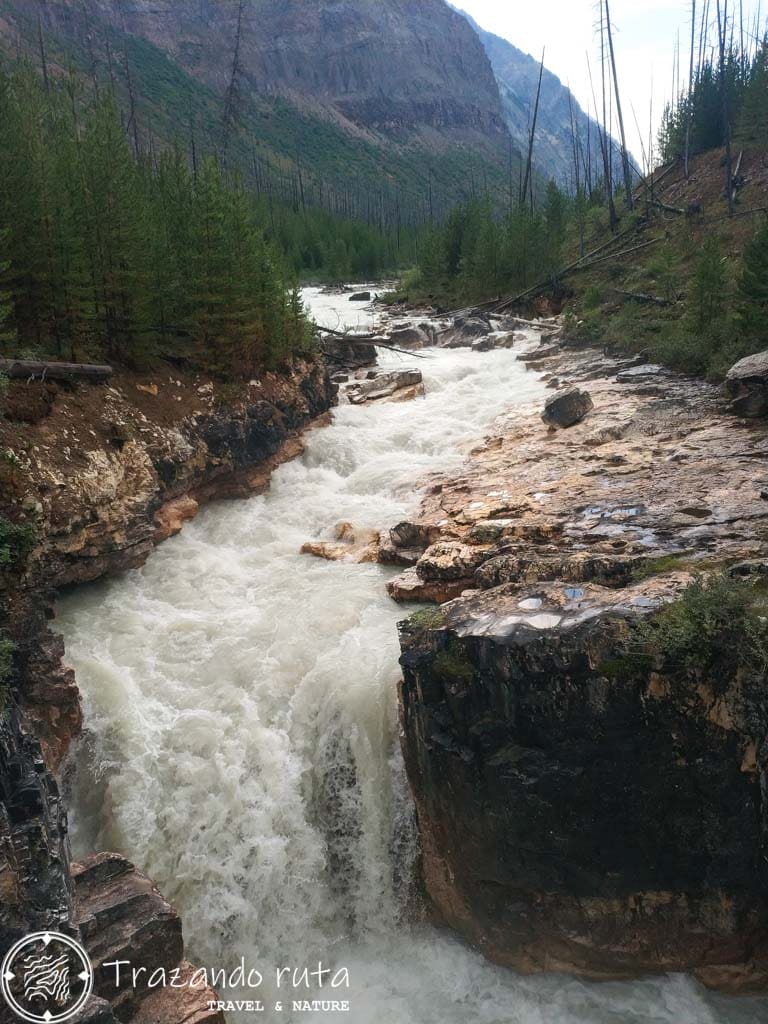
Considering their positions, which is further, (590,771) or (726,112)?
(726,112)

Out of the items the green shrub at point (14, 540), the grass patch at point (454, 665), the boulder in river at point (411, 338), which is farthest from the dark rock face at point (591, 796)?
the boulder in river at point (411, 338)

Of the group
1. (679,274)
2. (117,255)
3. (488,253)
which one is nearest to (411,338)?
(488,253)

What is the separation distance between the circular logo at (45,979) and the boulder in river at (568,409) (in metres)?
14.5

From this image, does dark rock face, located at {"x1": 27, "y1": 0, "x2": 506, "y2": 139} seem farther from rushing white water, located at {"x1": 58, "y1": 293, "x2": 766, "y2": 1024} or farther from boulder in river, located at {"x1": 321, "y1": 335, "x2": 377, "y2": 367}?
rushing white water, located at {"x1": 58, "y1": 293, "x2": 766, "y2": 1024}

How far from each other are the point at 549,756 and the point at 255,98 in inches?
6774

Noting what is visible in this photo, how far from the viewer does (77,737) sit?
29.9ft

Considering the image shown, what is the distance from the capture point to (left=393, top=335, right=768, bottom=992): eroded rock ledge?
6859 millimetres

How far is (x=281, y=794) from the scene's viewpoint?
8789 mm

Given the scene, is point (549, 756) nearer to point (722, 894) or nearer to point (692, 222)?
point (722, 894)

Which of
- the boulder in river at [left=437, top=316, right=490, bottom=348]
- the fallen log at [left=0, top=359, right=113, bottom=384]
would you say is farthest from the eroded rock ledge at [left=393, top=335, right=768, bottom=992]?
the boulder in river at [left=437, top=316, right=490, bottom=348]

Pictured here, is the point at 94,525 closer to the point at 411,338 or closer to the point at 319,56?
the point at 411,338

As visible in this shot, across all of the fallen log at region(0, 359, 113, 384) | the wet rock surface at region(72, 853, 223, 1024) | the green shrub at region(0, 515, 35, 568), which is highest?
the fallen log at region(0, 359, 113, 384)

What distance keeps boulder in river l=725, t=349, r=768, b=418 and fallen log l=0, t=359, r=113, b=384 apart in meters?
13.6

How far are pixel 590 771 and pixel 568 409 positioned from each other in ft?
37.4
